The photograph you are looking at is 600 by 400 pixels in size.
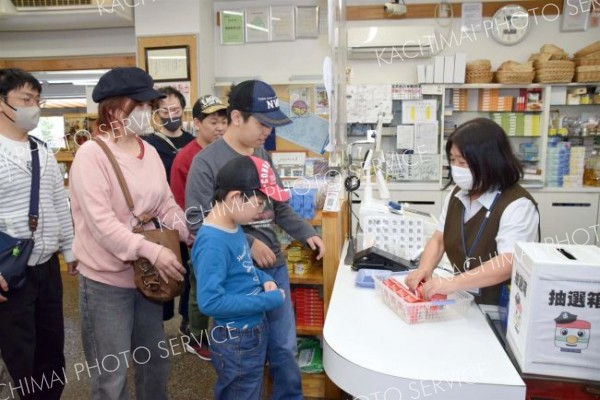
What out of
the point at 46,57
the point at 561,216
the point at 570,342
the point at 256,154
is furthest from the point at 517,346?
the point at 46,57

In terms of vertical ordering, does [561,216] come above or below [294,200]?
below

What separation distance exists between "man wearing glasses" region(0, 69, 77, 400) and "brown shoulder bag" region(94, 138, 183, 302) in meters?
0.48

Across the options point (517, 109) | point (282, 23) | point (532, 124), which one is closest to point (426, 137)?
point (517, 109)

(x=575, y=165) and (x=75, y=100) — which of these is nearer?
(x=575, y=165)

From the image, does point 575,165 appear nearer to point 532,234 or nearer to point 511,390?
point 532,234

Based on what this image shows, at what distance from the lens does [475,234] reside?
1524 mm

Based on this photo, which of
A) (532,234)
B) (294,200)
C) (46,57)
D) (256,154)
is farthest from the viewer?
(46,57)

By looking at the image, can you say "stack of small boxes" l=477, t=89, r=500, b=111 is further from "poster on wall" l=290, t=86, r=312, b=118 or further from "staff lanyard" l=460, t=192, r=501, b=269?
"staff lanyard" l=460, t=192, r=501, b=269

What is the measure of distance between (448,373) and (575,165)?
13.4 feet

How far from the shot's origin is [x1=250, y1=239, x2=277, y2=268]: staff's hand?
172cm

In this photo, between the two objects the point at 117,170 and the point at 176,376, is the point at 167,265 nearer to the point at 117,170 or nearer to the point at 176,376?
the point at 117,170

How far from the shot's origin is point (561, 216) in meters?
4.38

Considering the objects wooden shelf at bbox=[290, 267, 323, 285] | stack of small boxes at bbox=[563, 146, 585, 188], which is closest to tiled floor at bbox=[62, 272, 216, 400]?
wooden shelf at bbox=[290, 267, 323, 285]

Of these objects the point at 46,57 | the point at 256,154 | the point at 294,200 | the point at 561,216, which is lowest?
the point at 561,216
